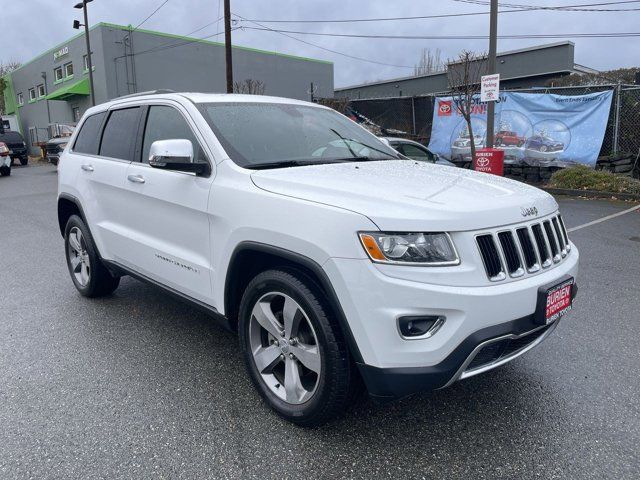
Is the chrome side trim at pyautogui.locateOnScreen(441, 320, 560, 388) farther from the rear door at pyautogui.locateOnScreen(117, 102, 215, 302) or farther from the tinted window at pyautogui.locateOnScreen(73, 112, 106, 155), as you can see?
the tinted window at pyautogui.locateOnScreen(73, 112, 106, 155)

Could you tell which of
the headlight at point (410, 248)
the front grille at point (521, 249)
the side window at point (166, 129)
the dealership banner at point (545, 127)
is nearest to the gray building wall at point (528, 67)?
the dealership banner at point (545, 127)

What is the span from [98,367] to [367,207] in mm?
2304

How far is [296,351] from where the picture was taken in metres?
2.82

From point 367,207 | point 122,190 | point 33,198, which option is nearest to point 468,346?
point 367,207

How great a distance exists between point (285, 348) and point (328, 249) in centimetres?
73

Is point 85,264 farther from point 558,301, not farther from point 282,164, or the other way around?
point 558,301

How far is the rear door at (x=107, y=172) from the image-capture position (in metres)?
4.16

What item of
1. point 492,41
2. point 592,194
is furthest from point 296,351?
point 492,41

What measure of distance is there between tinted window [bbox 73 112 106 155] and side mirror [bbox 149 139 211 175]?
175 cm

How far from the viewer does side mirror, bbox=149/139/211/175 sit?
314 cm

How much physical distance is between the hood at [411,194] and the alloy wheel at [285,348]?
592mm

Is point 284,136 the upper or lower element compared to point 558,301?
upper

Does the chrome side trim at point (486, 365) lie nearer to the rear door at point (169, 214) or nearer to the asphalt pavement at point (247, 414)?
the asphalt pavement at point (247, 414)

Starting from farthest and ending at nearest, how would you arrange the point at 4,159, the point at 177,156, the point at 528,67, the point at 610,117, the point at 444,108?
the point at 528,67 < the point at 4,159 < the point at 444,108 < the point at 610,117 < the point at 177,156
